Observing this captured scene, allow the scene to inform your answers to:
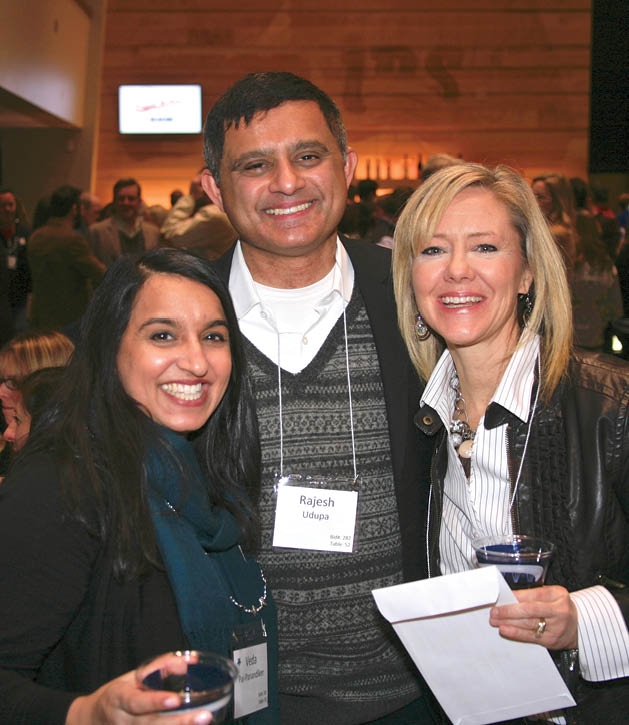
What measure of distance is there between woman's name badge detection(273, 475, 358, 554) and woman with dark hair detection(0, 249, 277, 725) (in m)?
0.13

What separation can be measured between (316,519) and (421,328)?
60cm

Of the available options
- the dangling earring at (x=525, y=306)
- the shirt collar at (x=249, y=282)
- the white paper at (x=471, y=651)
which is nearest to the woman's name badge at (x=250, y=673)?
the white paper at (x=471, y=651)

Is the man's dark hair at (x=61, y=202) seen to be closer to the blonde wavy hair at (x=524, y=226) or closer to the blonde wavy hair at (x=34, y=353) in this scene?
the blonde wavy hair at (x=34, y=353)

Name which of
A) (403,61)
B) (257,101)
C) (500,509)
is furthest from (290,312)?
(403,61)

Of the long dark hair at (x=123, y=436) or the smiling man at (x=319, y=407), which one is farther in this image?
the smiling man at (x=319, y=407)

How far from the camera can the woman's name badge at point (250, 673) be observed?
194 cm

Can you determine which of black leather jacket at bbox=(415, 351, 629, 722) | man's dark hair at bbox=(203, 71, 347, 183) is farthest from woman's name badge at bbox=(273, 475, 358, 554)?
man's dark hair at bbox=(203, 71, 347, 183)

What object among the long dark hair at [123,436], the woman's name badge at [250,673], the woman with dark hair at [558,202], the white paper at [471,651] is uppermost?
the woman with dark hair at [558,202]

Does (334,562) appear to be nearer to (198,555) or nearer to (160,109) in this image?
(198,555)

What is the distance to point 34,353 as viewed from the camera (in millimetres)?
3379

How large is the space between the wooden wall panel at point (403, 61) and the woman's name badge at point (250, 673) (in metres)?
10.7

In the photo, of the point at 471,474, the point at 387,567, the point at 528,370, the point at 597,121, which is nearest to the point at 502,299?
the point at 528,370

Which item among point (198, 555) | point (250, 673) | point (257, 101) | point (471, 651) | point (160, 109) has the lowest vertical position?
point (250, 673)

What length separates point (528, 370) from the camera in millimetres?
2078
